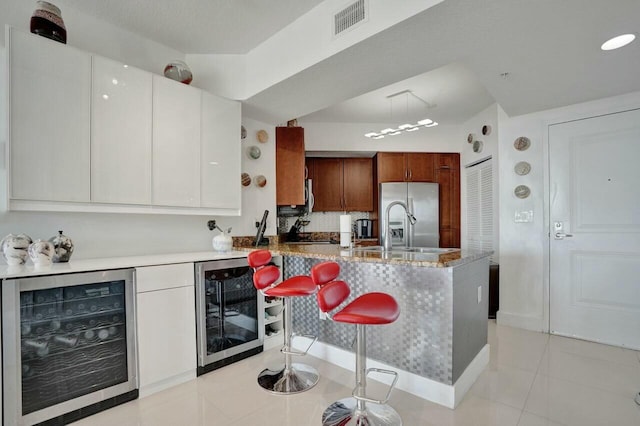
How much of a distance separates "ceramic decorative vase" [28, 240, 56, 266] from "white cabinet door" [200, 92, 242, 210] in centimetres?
113

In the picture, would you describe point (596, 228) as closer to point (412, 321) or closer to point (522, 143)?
point (522, 143)

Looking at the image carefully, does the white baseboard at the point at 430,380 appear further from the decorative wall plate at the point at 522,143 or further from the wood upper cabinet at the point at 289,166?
the decorative wall plate at the point at 522,143

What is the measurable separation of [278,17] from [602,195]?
3.49 metres

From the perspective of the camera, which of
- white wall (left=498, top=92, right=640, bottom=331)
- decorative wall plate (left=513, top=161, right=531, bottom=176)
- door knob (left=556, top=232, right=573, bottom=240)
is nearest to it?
door knob (left=556, top=232, right=573, bottom=240)

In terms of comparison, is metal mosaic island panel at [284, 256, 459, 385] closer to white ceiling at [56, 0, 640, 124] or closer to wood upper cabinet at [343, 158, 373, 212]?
white ceiling at [56, 0, 640, 124]

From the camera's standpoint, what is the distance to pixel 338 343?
2.57 m

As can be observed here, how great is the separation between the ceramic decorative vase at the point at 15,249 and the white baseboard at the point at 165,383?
1.11 meters

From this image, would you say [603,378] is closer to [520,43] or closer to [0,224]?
[520,43]

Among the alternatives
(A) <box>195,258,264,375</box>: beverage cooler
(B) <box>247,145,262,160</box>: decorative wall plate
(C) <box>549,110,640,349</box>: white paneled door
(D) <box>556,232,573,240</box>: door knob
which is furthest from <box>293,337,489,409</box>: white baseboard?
(B) <box>247,145,262,160</box>: decorative wall plate

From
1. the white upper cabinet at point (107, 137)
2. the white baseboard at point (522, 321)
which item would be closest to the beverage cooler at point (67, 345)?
the white upper cabinet at point (107, 137)

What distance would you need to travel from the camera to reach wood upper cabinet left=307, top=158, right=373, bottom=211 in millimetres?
5102

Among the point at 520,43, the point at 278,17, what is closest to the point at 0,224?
the point at 278,17

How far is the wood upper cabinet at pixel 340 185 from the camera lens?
16.7 feet

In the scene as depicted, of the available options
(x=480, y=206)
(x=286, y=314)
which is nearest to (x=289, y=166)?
(x=286, y=314)
